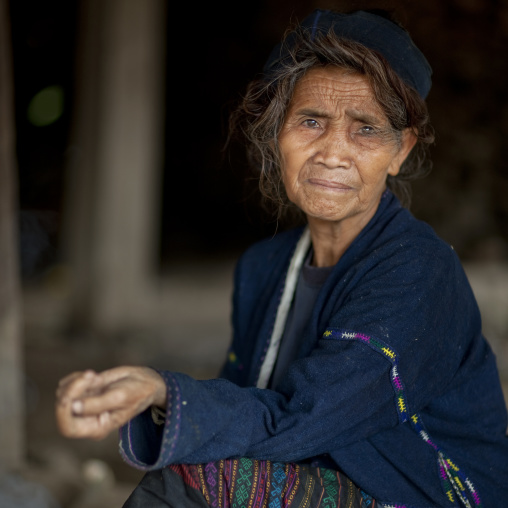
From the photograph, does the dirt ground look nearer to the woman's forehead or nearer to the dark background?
the dark background

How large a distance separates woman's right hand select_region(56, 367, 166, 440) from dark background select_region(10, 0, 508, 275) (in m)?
3.38

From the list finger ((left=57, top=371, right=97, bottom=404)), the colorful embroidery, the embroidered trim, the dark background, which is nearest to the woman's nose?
the embroidered trim

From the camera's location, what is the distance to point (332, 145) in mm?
1742

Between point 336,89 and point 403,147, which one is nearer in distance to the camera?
point 336,89

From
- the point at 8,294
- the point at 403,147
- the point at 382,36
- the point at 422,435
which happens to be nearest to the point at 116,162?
the point at 8,294

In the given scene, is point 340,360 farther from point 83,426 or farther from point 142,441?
point 83,426

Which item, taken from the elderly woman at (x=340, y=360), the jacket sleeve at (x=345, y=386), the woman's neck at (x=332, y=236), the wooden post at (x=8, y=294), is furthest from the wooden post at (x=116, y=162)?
the jacket sleeve at (x=345, y=386)

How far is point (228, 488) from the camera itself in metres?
1.47

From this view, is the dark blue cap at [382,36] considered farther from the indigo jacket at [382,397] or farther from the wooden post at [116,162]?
the wooden post at [116,162]

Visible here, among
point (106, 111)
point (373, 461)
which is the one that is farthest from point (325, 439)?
point (106, 111)

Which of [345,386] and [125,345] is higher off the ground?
[345,386]

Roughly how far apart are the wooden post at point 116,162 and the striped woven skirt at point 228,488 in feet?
10.6

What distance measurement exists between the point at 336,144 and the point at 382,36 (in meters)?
0.28

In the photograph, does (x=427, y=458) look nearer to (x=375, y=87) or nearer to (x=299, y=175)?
(x=299, y=175)
